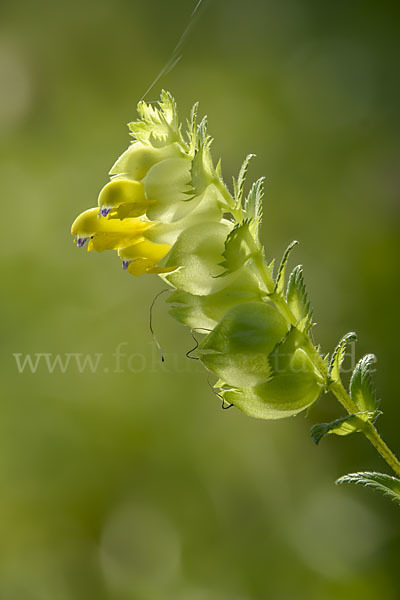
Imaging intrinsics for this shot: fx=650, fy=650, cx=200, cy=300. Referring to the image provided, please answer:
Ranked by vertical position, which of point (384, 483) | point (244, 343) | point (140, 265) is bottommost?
point (384, 483)

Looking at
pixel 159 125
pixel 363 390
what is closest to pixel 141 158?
pixel 159 125

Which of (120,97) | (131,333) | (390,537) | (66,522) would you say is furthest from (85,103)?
(390,537)

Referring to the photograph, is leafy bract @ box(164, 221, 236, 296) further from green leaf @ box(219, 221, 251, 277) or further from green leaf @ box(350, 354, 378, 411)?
green leaf @ box(350, 354, 378, 411)

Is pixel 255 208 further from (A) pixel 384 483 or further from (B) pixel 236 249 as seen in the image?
(A) pixel 384 483

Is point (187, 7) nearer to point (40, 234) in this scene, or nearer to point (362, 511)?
point (40, 234)

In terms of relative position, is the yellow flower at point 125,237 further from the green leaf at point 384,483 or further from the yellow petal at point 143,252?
the green leaf at point 384,483
